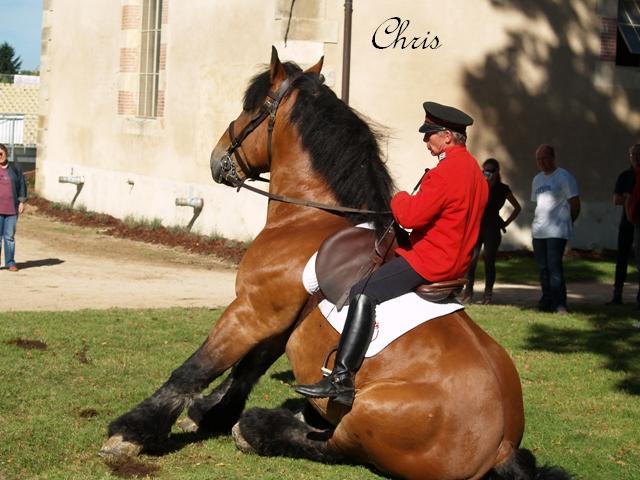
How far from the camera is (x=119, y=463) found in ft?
21.6

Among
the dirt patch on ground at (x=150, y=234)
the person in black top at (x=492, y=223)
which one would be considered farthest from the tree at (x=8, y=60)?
the person in black top at (x=492, y=223)

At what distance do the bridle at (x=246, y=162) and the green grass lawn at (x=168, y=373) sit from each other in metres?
1.68

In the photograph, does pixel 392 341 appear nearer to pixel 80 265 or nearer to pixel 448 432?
pixel 448 432

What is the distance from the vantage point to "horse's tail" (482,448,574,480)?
230 inches

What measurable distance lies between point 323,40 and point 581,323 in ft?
24.4

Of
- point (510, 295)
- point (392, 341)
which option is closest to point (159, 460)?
point (392, 341)

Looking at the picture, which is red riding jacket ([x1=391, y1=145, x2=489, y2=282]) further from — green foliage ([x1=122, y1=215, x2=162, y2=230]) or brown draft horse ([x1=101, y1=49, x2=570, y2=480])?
green foliage ([x1=122, y1=215, x2=162, y2=230])

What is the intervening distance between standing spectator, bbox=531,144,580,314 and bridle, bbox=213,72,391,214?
6970 mm

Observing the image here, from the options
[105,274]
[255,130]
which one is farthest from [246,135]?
[105,274]

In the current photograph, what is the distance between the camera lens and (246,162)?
7375 millimetres

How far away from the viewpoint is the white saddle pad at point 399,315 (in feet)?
20.3

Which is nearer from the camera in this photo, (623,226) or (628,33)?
(623,226)

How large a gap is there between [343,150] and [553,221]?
7.36 metres

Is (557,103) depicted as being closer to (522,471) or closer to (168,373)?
(168,373)
